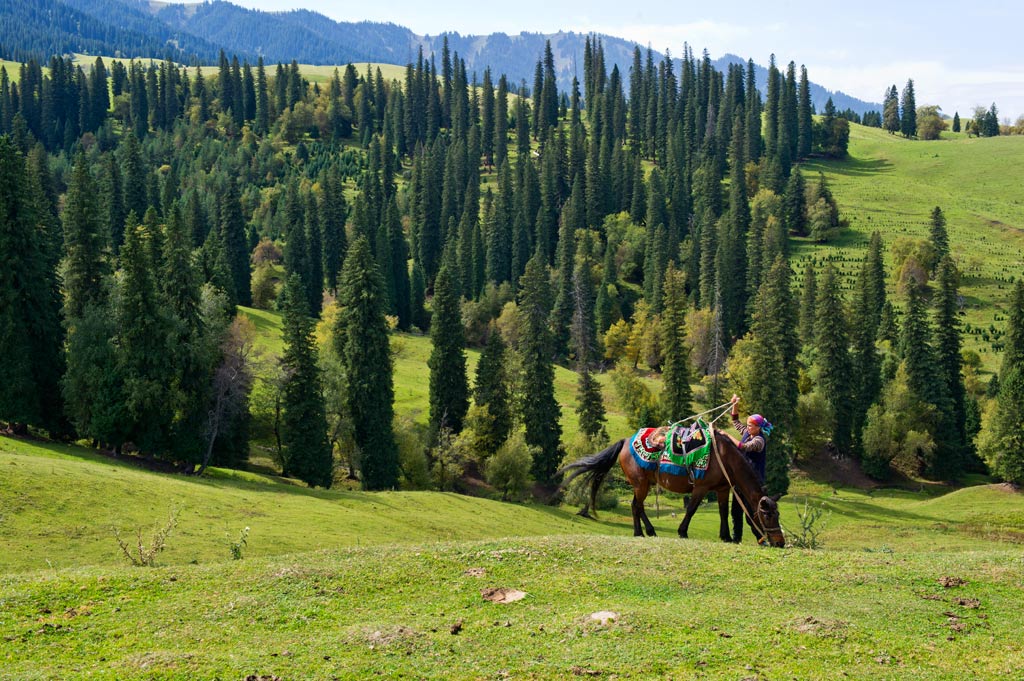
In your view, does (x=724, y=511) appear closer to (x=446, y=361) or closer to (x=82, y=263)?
(x=82, y=263)

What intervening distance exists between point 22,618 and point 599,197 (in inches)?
6183

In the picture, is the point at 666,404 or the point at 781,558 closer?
the point at 781,558

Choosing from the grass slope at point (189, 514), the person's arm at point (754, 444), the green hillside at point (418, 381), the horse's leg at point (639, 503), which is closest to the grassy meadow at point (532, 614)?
the horse's leg at point (639, 503)

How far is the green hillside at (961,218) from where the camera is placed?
132m

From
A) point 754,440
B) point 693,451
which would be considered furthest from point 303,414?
point 754,440

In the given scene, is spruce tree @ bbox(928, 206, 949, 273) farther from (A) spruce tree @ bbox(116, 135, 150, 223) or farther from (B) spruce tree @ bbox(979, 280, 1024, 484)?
(A) spruce tree @ bbox(116, 135, 150, 223)

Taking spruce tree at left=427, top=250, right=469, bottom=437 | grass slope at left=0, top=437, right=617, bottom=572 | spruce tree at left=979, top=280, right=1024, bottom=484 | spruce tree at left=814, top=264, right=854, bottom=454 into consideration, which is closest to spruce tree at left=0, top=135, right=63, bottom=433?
grass slope at left=0, top=437, right=617, bottom=572

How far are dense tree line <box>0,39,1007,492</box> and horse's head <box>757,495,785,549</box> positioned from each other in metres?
42.1

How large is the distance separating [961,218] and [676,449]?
16562 centimetres

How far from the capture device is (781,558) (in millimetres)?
21516

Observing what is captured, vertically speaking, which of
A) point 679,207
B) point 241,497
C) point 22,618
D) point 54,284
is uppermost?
point 679,207

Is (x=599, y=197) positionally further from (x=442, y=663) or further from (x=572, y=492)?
(x=442, y=663)

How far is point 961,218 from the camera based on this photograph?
542ft

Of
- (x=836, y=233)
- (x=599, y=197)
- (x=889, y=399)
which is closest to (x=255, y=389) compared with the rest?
(x=889, y=399)
